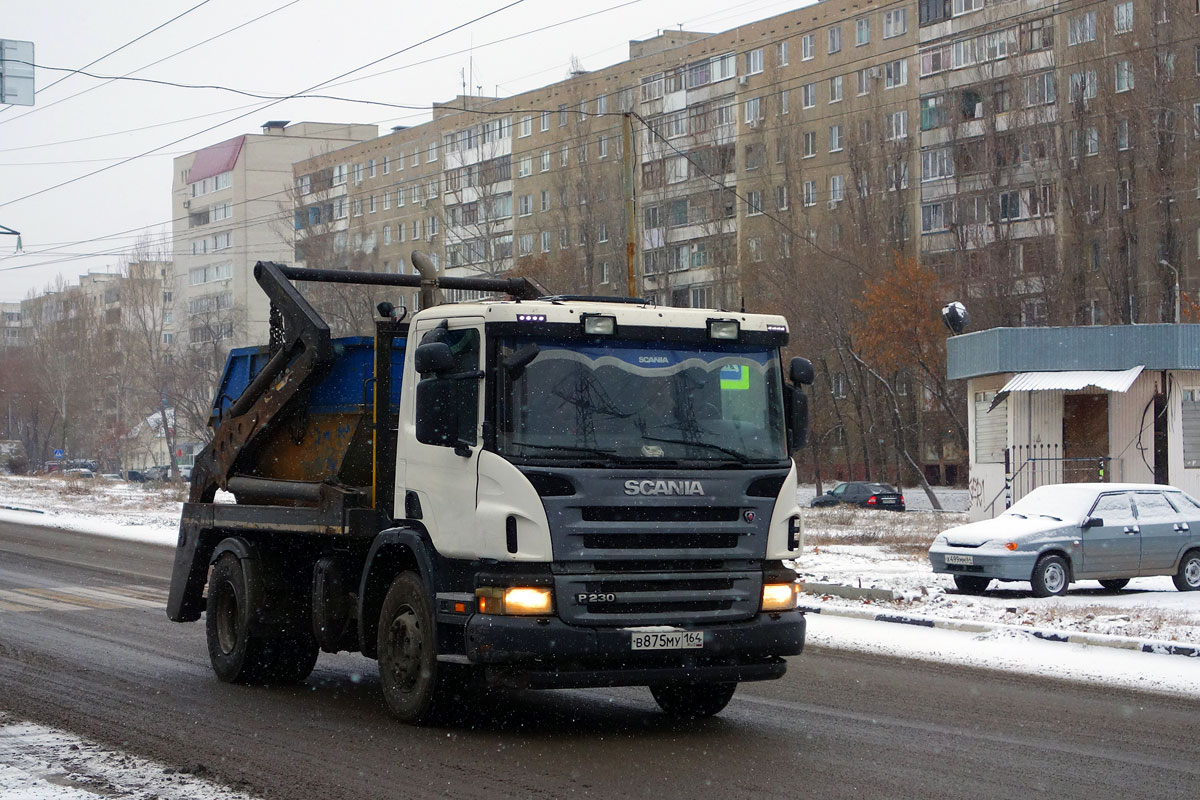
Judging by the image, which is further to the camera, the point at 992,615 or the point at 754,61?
the point at 754,61

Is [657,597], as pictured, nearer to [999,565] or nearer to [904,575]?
[999,565]

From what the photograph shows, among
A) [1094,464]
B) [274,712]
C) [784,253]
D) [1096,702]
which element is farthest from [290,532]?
[784,253]

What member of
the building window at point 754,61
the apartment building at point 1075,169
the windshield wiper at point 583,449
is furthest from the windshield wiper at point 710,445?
the building window at point 754,61

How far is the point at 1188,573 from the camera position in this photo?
1978 centimetres

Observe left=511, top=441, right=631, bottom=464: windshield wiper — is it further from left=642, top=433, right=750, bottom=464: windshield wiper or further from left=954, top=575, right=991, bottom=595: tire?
left=954, top=575, right=991, bottom=595: tire

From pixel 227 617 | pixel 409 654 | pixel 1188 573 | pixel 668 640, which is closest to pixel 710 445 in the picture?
pixel 668 640

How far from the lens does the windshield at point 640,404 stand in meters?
8.55

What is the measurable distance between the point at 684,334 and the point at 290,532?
3.54m

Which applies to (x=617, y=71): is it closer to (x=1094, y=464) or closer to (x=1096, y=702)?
(x=1094, y=464)

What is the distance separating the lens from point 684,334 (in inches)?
356

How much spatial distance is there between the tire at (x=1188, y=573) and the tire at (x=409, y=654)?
45.4 ft

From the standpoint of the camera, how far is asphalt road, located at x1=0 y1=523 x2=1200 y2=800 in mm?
7465

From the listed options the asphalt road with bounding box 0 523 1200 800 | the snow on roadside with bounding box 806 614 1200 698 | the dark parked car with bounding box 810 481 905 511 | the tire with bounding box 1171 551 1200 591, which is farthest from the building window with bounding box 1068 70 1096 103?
the asphalt road with bounding box 0 523 1200 800

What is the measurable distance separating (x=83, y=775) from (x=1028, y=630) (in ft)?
32.2
